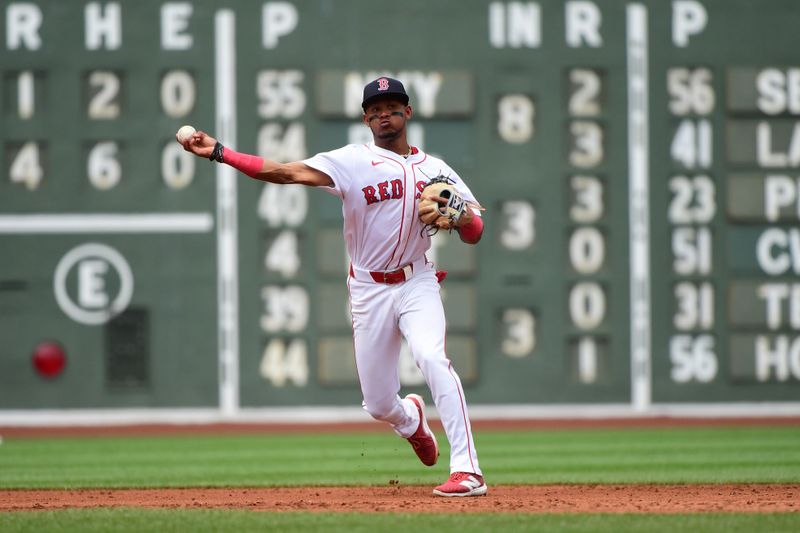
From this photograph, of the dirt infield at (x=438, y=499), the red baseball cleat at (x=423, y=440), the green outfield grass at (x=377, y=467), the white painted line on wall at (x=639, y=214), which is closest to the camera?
the green outfield grass at (x=377, y=467)

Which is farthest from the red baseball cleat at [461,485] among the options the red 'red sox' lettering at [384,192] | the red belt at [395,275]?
the red 'red sox' lettering at [384,192]

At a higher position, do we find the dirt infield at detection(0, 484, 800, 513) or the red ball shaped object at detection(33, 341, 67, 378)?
the red ball shaped object at detection(33, 341, 67, 378)

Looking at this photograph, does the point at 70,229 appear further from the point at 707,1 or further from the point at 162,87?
the point at 707,1

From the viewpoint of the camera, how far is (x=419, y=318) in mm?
6043

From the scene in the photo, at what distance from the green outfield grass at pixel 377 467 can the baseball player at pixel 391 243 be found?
33.1 inches

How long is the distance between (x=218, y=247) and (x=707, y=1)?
4601mm

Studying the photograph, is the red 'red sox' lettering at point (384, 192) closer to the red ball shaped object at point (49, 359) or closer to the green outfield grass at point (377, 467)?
the green outfield grass at point (377, 467)

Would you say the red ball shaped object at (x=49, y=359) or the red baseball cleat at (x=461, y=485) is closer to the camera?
the red baseball cleat at (x=461, y=485)

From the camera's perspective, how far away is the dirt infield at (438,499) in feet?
18.1

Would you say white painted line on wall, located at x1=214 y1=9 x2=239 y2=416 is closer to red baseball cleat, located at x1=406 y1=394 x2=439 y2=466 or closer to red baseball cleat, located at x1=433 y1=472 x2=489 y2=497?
red baseball cleat, located at x1=406 y1=394 x2=439 y2=466

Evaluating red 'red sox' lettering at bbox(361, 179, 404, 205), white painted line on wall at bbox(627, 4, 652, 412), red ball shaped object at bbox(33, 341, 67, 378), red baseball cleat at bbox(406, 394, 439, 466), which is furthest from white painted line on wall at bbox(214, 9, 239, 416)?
red 'red sox' lettering at bbox(361, 179, 404, 205)

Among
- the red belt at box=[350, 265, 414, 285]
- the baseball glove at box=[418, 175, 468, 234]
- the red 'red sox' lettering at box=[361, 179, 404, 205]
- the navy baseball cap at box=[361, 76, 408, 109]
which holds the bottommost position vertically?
the red belt at box=[350, 265, 414, 285]

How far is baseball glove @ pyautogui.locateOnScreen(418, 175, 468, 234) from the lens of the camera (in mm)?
5887

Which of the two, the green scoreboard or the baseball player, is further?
the green scoreboard
